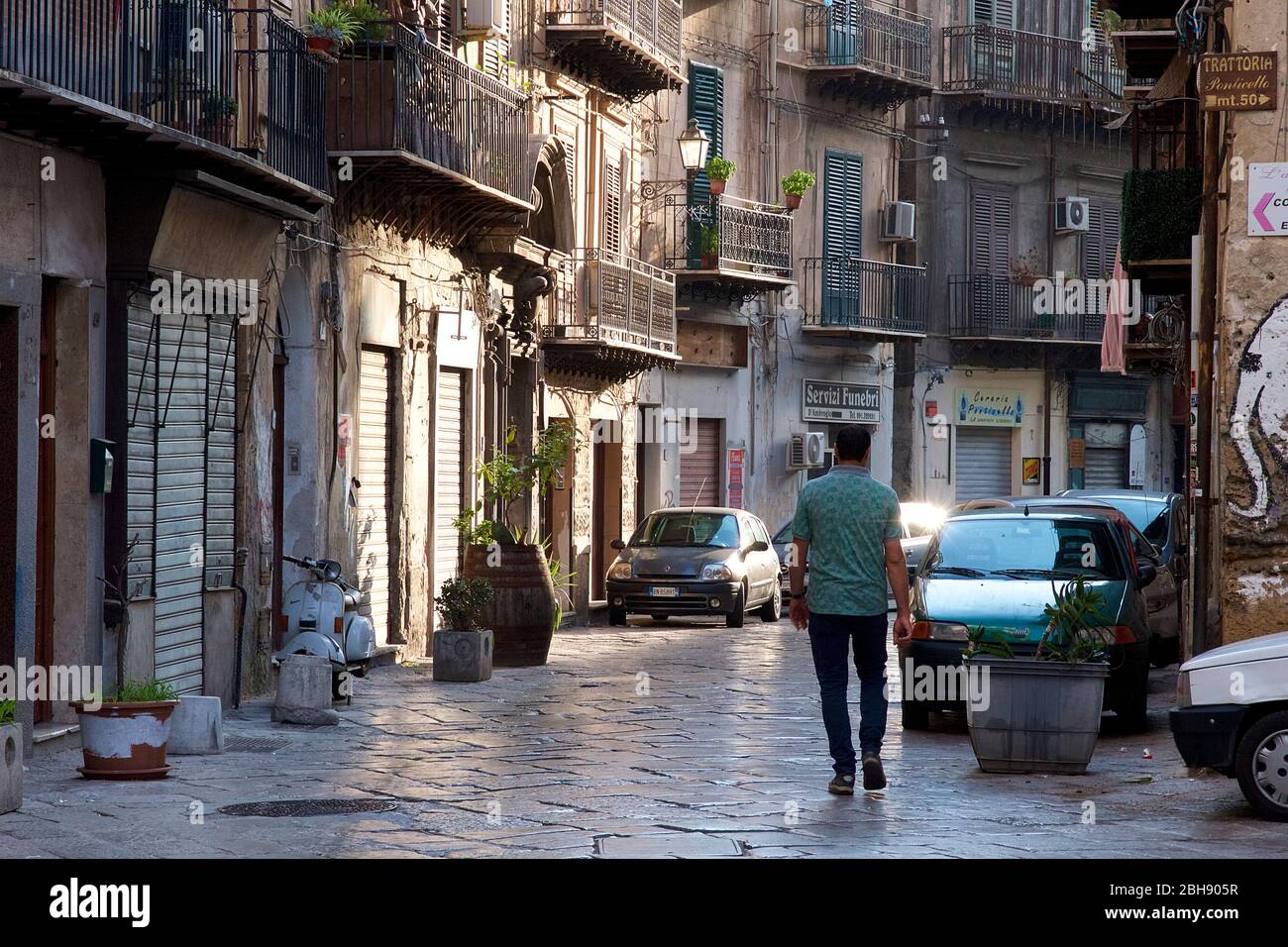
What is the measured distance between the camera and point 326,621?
15.1 m

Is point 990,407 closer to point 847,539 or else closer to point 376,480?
point 376,480

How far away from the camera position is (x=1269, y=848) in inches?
344

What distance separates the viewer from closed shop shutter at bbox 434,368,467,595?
2105 centimetres

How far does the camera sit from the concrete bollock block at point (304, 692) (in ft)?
44.7

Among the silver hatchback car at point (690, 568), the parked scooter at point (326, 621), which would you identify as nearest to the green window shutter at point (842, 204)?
the silver hatchback car at point (690, 568)

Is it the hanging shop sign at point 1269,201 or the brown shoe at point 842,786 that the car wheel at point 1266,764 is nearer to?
the brown shoe at point 842,786

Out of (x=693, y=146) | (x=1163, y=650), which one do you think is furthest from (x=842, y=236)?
(x=1163, y=650)

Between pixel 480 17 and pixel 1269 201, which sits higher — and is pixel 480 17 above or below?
above

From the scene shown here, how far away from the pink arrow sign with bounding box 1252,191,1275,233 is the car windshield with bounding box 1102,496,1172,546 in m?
7.36

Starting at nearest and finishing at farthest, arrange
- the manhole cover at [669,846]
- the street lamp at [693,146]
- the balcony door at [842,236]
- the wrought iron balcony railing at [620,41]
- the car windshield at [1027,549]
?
1. the manhole cover at [669,846]
2. the car windshield at [1027,549]
3. the wrought iron balcony railing at [620,41]
4. the street lamp at [693,146]
5. the balcony door at [842,236]

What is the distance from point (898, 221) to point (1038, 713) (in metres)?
25.9

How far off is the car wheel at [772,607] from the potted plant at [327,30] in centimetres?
1267

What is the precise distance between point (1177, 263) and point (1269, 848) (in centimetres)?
1038

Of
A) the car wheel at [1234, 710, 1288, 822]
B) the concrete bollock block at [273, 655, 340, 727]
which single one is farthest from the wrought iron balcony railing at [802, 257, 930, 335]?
the car wheel at [1234, 710, 1288, 822]
